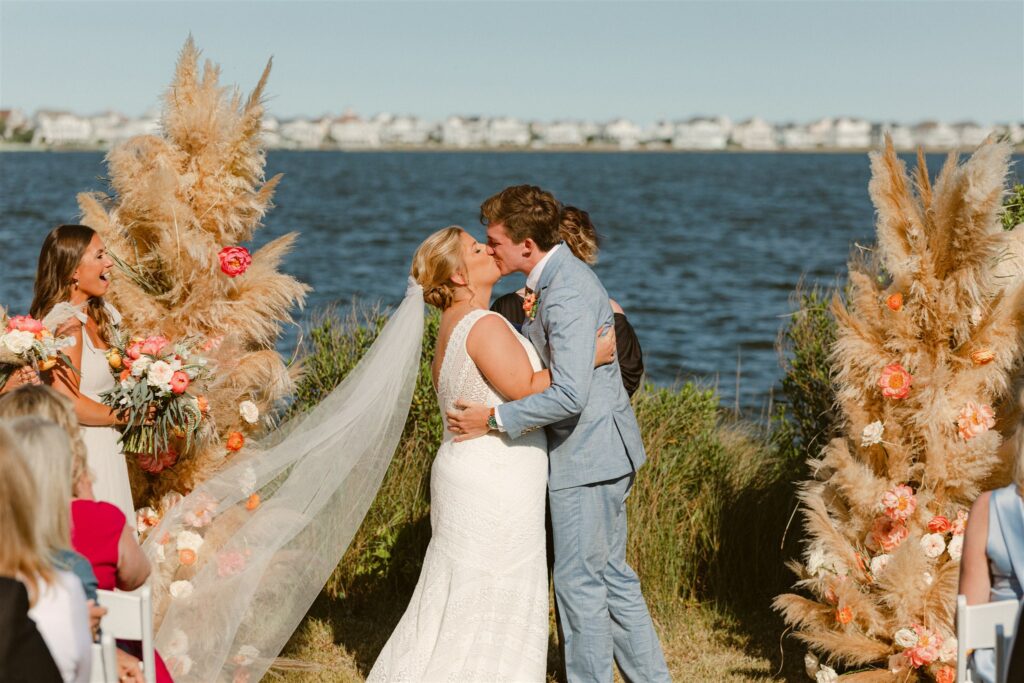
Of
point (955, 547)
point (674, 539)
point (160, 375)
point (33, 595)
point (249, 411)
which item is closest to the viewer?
point (33, 595)

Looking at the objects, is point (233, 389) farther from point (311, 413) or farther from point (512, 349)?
point (512, 349)

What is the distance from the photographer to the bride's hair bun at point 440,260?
493 cm

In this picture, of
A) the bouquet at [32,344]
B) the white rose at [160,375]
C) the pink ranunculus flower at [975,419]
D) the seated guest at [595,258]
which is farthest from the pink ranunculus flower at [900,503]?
the bouquet at [32,344]

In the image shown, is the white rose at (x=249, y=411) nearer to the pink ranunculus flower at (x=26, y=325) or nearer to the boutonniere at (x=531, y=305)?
the pink ranunculus flower at (x=26, y=325)

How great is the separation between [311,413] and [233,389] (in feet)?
1.33

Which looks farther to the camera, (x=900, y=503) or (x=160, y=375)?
(x=900, y=503)

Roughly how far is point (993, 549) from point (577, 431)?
1803 mm

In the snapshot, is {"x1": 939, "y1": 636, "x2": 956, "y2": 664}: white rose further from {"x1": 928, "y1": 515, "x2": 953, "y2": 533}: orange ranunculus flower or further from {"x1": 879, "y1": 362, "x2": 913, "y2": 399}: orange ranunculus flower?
{"x1": 879, "y1": 362, "x2": 913, "y2": 399}: orange ranunculus flower

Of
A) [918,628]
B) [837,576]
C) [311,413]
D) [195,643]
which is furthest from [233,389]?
[918,628]

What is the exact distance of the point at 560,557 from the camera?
16.2 feet

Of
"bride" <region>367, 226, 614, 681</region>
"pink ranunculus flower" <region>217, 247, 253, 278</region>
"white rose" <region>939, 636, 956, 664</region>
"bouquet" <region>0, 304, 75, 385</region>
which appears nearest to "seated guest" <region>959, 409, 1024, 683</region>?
"white rose" <region>939, 636, 956, 664</region>

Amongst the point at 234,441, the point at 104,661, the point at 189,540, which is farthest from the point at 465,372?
the point at 104,661

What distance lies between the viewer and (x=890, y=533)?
17.0 feet

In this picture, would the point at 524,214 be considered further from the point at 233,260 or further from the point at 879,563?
the point at 879,563
